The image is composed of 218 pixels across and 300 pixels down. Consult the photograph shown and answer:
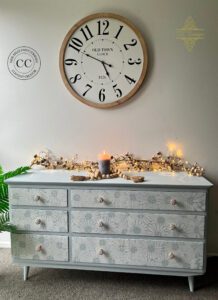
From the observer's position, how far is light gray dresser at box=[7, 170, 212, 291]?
1.81 meters

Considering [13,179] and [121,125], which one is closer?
[13,179]

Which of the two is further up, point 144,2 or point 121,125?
point 144,2

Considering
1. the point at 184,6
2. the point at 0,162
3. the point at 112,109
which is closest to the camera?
the point at 184,6

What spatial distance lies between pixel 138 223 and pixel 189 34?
1.48 m

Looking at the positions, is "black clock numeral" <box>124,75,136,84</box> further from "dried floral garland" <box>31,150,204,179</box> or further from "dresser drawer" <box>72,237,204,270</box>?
"dresser drawer" <box>72,237,204,270</box>

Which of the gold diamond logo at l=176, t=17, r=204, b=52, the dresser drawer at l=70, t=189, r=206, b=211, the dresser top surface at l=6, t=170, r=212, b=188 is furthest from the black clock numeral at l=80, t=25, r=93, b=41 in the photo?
the dresser drawer at l=70, t=189, r=206, b=211

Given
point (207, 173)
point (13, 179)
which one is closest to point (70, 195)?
point (13, 179)

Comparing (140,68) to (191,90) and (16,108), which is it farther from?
(16,108)

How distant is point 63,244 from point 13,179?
22.5 inches

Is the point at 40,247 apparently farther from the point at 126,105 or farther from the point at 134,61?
the point at 134,61

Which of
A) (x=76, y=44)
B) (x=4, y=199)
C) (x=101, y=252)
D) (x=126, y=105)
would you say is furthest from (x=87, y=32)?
(x=101, y=252)

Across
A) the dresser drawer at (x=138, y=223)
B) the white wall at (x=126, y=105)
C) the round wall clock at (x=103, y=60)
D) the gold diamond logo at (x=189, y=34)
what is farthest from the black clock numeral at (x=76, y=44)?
the dresser drawer at (x=138, y=223)

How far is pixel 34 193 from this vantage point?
1.92 m

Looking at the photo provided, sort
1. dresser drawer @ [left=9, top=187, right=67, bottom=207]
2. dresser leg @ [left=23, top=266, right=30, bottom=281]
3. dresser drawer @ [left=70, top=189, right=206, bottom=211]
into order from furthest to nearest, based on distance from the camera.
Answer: dresser leg @ [left=23, top=266, right=30, bottom=281]
dresser drawer @ [left=9, top=187, right=67, bottom=207]
dresser drawer @ [left=70, top=189, right=206, bottom=211]
